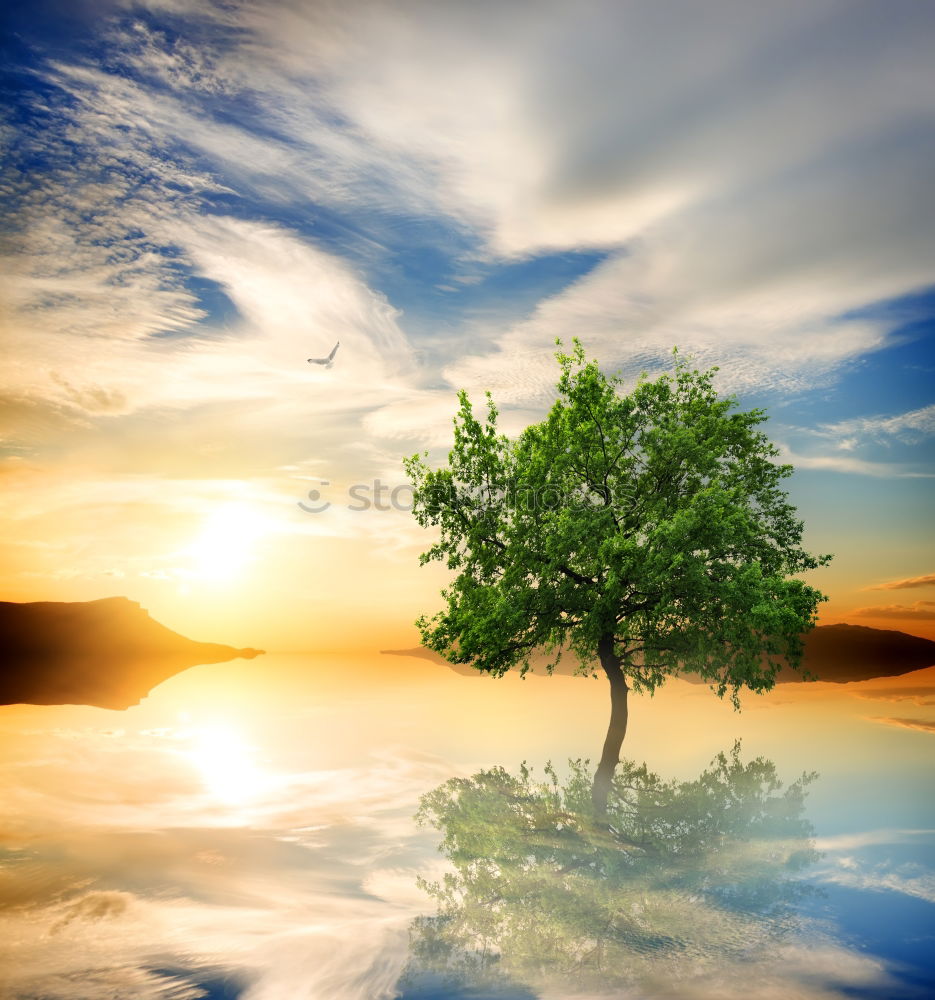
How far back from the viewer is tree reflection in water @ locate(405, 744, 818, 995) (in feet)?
48.5

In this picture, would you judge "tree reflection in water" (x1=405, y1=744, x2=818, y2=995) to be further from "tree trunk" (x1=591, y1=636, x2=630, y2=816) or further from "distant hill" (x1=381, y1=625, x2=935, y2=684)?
"distant hill" (x1=381, y1=625, x2=935, y2=684)

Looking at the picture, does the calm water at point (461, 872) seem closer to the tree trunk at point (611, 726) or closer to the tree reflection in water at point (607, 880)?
the tree reflection in water at point (607, 880)

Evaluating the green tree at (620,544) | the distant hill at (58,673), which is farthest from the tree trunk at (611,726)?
the distant hill at (58,673)

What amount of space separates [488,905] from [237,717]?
51046mm

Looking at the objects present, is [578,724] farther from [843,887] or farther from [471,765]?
[843,887]

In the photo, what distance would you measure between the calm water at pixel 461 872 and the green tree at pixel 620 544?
5945 millimetres

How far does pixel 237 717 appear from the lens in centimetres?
6325

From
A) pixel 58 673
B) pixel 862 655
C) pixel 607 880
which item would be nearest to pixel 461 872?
pixel 607 880

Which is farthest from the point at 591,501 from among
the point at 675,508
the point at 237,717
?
the point at 237,717

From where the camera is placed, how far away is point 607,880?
19984 millimetres

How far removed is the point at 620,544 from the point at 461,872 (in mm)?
13640

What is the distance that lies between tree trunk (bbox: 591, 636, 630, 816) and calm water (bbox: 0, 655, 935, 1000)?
1.05 metres

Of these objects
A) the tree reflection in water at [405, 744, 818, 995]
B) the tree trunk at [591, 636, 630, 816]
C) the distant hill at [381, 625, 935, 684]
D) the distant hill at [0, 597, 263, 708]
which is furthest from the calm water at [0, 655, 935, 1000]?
the distant hill at [381, 625, 935, 684]

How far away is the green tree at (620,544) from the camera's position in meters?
29.5
